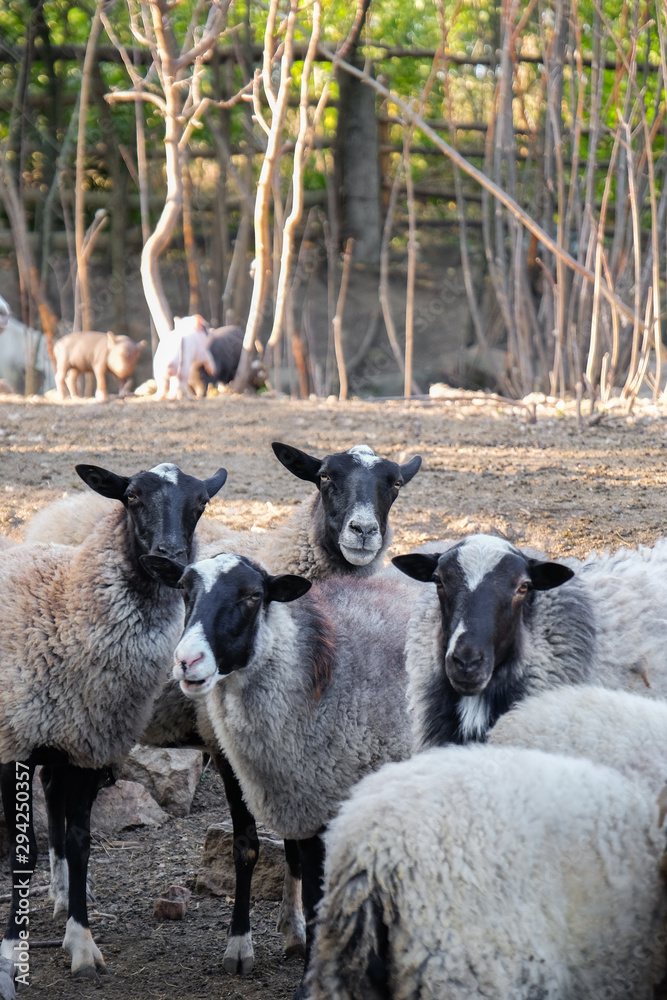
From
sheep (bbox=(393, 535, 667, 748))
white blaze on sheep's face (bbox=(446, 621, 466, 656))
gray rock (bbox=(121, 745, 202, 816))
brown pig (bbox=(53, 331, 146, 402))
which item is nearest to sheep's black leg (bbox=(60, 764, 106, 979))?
gray rock (bbox=(121, 745, 202, 816))

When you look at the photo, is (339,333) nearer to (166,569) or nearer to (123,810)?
(123,810)

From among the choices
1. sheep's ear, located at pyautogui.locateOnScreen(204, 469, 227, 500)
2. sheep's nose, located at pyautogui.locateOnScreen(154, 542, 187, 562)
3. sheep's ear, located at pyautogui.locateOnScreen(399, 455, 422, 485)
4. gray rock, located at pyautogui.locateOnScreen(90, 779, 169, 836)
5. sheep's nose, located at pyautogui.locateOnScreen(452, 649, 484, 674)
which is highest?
sheep's ear, located at pyautogui.locateOnScreen(204, 469, 227, 500)

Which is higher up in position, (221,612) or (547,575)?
(547,575)

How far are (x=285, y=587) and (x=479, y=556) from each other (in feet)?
2.46

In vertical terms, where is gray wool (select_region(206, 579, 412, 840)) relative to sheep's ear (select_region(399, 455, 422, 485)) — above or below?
below

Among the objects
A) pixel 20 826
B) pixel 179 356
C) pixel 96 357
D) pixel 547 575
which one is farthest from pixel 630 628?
pixel 96 357

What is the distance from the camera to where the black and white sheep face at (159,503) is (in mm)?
4145

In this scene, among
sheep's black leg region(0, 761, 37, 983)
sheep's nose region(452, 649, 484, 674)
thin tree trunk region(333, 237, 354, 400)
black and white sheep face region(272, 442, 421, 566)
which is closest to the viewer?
sheep's nose region(452, 649, 484, 674)

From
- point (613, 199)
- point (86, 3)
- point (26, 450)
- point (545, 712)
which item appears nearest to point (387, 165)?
point (613, 199)

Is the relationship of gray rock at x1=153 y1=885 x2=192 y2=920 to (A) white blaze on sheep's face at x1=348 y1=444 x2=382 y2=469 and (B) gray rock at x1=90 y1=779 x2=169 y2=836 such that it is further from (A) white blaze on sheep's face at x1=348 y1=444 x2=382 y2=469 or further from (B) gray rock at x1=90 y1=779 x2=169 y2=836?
(A) white blaze on sheep's face at x1=348 y1=444 x2=382 y2=469

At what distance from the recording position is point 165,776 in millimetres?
5199

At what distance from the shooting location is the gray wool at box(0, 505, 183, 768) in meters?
3.85

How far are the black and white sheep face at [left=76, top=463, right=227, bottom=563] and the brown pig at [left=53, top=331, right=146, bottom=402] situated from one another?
6.57m

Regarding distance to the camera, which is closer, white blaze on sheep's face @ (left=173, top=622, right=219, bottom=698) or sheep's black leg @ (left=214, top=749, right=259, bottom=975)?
white blaze on sheep's face @ (left=173, top=622, right=219, bottom=698)
